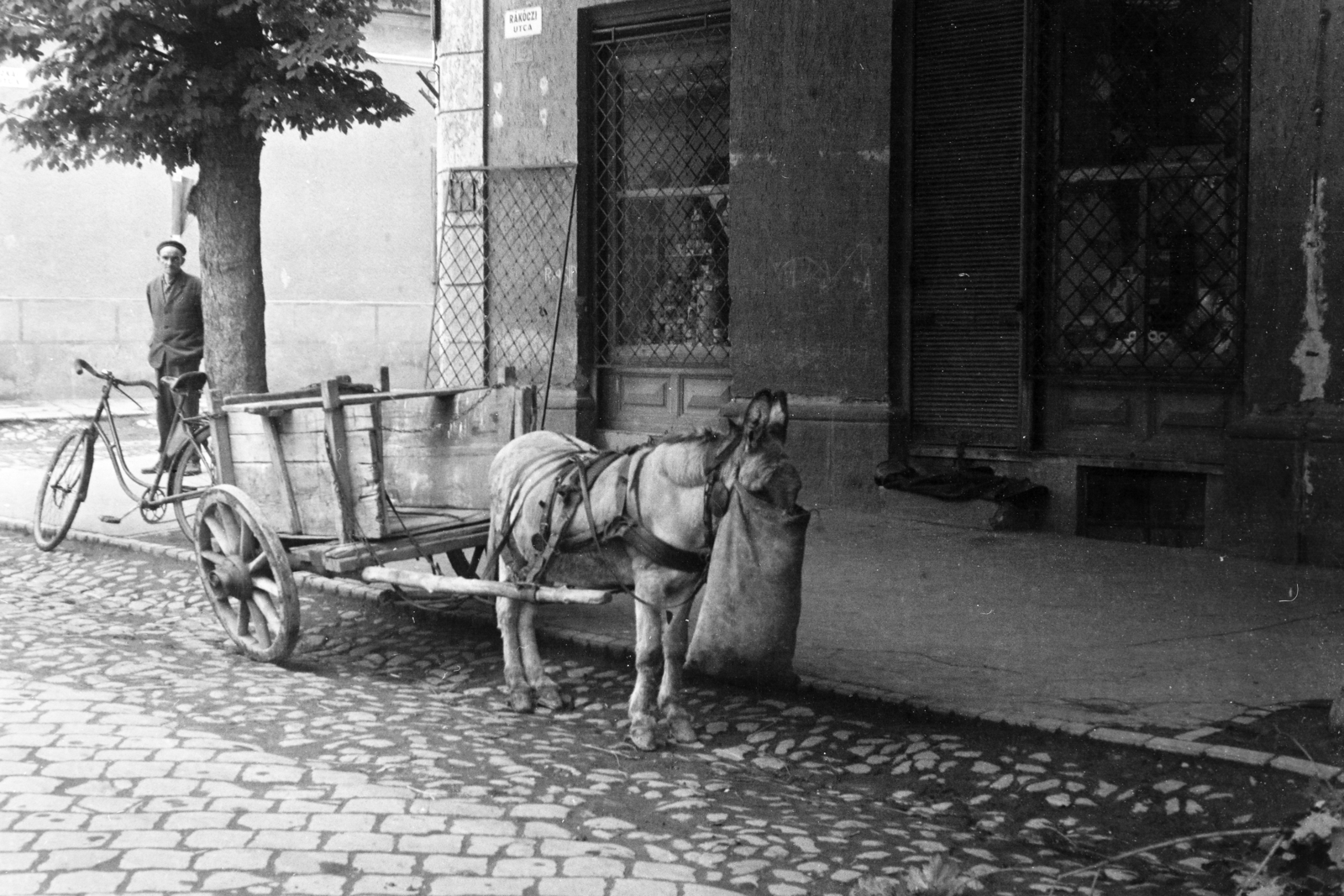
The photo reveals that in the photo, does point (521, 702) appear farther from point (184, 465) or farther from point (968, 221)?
point (968, 221)

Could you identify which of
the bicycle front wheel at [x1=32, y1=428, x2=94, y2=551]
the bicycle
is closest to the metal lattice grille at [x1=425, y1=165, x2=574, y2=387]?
the bicycle

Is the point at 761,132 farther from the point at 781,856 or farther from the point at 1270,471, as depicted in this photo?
the point at 781,856

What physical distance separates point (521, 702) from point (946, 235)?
5416 millimetres

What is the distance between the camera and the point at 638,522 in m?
5.80

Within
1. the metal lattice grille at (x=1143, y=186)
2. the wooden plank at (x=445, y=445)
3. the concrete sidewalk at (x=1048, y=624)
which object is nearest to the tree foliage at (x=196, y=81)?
the concrete sidewalk at (x=1048, y=624)

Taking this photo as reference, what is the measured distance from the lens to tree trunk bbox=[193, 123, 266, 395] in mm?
10852

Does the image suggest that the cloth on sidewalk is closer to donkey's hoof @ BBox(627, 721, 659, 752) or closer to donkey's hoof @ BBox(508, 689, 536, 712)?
donkey's hoof @ BBox(508, 689, 536, 712)

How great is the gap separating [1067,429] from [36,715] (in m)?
6.63

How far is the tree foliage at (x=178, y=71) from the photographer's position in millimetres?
10000

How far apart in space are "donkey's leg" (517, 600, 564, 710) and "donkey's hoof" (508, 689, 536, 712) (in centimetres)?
5

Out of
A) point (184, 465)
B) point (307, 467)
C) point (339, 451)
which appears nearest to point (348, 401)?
point (339, 451)

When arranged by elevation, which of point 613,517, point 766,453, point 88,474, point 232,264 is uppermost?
point 232,264

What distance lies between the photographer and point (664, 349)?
1220 centimetres

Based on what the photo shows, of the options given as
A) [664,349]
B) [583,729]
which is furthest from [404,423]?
[664,349]
